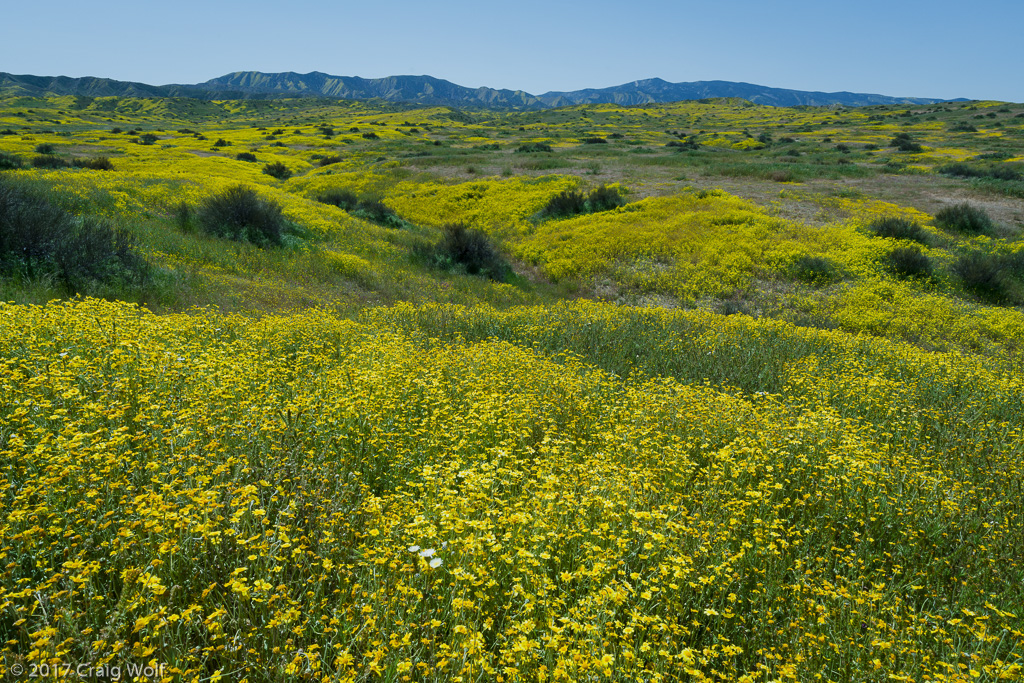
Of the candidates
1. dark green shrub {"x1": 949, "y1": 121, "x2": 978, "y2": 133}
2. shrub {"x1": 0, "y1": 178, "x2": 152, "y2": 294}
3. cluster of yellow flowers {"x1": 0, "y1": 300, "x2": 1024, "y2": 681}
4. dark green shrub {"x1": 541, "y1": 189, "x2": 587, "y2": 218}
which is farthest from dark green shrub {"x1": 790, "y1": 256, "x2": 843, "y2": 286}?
dark green shrub {"x1": 949, "y1": 121, "x2": 978, "y2": 133}

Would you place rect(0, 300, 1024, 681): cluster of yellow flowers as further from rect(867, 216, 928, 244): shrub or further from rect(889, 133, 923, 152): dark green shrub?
rect(889, 133, 923, 152): dark green shrub

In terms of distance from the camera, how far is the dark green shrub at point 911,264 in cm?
1878

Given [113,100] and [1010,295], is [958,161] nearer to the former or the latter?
[1010,295]

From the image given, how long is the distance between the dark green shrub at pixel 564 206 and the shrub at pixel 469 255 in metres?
8.12

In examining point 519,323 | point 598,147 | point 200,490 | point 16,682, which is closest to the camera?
point 16,682

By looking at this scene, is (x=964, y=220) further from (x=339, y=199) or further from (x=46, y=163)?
(x=46, y=163)

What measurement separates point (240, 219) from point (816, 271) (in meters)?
21.0

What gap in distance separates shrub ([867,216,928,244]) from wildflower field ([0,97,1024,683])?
82.0 inches

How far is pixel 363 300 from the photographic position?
14.6 meters

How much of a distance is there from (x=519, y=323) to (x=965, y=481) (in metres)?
8.48

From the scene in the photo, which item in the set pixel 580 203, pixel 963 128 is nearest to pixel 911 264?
pixel 580 203

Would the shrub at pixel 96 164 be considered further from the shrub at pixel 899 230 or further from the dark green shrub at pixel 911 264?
the shrub at pixel 899 230

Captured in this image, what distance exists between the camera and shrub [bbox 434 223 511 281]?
19.0m

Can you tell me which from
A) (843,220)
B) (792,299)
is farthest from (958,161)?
(792,299)
